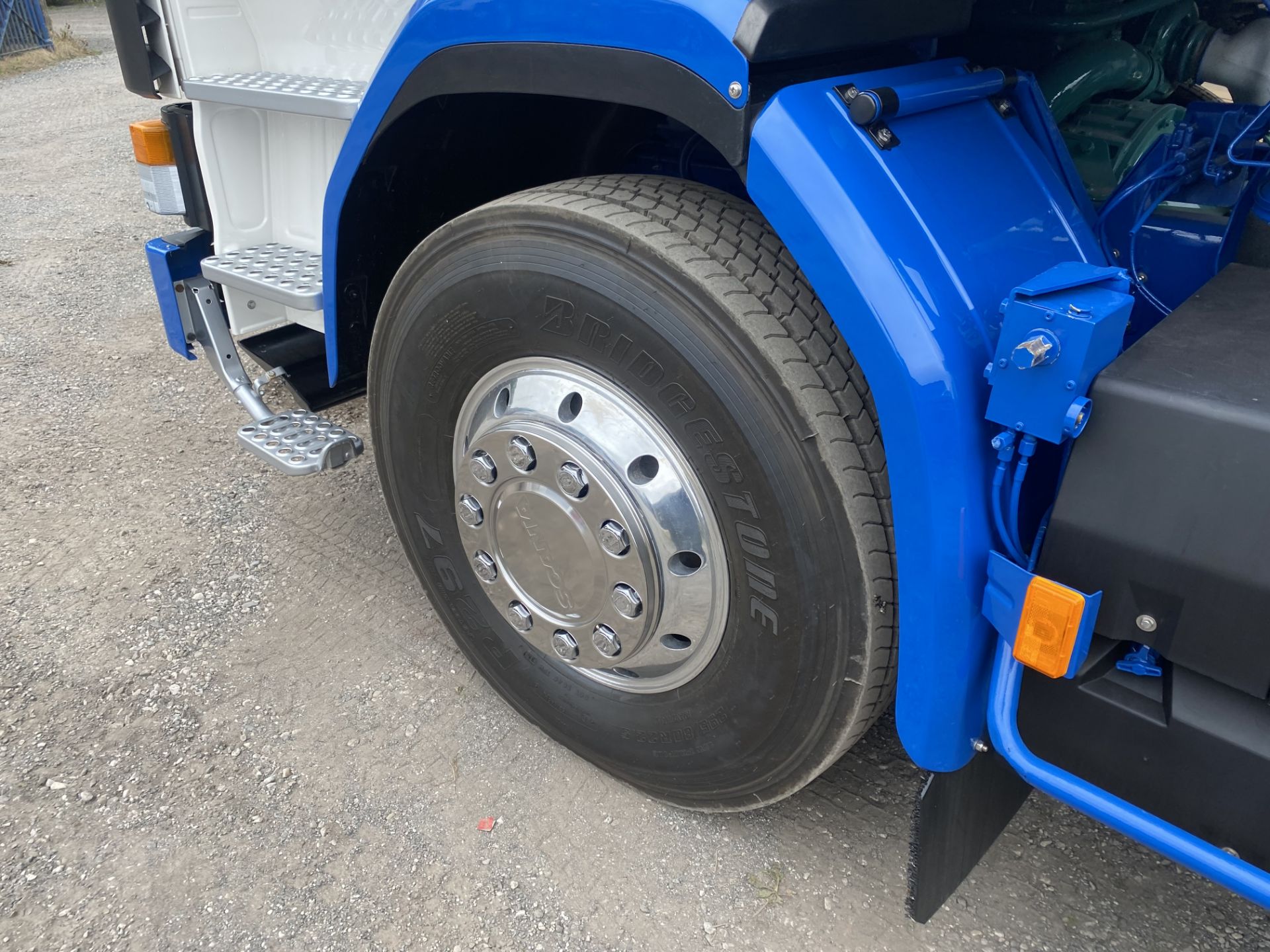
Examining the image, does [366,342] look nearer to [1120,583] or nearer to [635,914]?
[635,914]

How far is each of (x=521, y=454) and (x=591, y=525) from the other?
194 millimetres

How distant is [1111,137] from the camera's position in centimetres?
196

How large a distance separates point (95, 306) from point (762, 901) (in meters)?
4.45

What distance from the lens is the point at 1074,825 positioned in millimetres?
1875

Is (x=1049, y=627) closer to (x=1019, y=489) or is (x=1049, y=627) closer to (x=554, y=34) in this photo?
(x=1019, y=489)

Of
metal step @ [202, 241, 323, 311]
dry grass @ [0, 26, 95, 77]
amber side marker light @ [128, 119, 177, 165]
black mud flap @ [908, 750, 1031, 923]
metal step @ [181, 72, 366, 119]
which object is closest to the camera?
black mud flap @ [908, 750, 1031, 923]

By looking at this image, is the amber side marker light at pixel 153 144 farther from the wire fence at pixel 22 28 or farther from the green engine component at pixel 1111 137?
the wire fence at pixel 22 28

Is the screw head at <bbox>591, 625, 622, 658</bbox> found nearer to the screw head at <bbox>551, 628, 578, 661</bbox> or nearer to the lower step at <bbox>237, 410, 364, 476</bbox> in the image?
the screw head at <bbox>551, 628, 578, 661</bbox>

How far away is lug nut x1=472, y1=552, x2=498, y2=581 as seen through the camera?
1.91 meters

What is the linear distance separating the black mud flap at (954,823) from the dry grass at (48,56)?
577 inches

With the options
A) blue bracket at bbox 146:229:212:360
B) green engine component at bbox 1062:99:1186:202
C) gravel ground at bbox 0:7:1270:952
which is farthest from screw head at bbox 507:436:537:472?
blue bracket at bbox 146:229:212:360

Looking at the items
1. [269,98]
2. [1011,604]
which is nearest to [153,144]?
[269,98]

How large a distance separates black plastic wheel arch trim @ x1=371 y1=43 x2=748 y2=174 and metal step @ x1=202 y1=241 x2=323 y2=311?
70cm

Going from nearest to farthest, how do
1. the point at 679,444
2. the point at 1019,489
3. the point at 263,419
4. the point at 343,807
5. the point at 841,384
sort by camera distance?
the point at 1019,489, the point at 841,384, the point at 679,444, the point at 343,807, the point at 263,419
